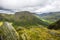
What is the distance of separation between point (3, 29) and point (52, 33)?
45282mm

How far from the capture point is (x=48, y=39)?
77.3m

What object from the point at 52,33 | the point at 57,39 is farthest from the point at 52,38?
the point at 52,33

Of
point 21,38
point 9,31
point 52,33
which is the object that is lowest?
point 52,33

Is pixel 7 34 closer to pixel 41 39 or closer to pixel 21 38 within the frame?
pixel 21 38

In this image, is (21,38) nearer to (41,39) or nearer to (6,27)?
(6,27)

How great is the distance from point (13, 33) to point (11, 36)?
1.69m

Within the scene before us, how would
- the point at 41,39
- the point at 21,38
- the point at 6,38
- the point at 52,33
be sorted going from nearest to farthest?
1. the point at 6,38
2. the point at 21,38
3. the point at 41,39
4. the point at 52,33

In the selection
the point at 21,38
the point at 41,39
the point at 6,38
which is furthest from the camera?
the point at 41,39

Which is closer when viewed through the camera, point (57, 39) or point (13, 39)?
point (13, 39)

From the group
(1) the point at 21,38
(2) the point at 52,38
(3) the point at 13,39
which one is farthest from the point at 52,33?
(3) the point at 13,39

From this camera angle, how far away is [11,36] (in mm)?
51406

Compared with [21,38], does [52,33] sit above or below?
below

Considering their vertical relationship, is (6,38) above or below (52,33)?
above

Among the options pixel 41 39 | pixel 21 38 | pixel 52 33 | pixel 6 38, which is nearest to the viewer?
pixel 6 38
